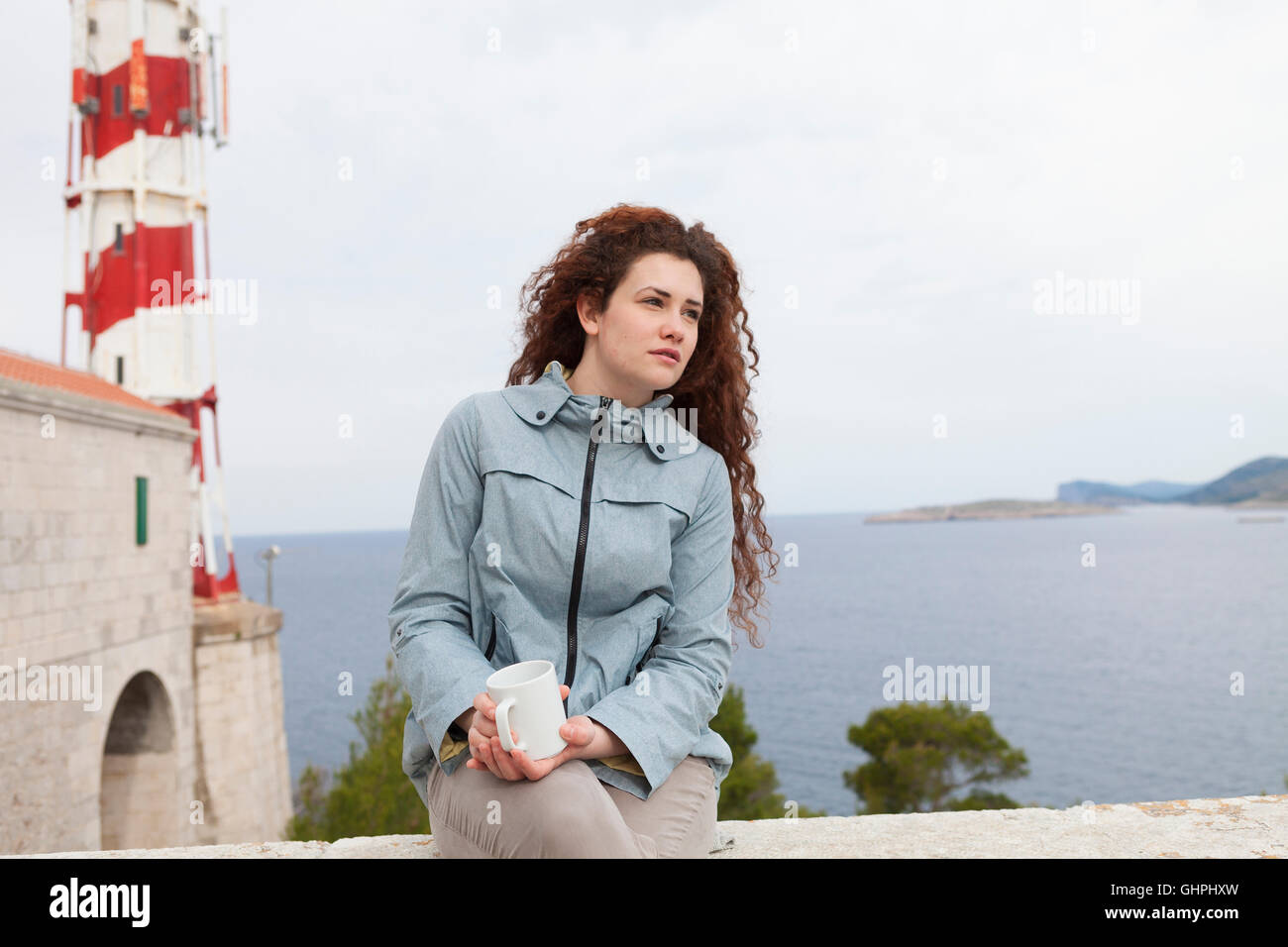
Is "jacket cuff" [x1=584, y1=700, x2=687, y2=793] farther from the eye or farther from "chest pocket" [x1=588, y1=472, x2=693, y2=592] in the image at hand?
the eye

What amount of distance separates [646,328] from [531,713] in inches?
46.3

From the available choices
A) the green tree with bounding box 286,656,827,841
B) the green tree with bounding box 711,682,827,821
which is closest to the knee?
the green tree with bounding box 286,656,827,841

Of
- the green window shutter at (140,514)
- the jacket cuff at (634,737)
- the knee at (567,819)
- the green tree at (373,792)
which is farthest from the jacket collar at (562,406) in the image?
the green tree at (373,792)

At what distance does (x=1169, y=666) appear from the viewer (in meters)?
69.7

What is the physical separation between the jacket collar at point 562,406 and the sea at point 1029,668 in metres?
5.15

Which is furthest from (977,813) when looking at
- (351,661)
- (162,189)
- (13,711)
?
(351,661)

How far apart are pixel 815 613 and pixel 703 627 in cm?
9045

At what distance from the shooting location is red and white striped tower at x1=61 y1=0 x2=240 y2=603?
52.9 feet

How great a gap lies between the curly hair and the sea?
456cm

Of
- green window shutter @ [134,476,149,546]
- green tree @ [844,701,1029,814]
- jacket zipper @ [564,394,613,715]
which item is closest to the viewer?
jacket zipper @ [564,394,613,715]

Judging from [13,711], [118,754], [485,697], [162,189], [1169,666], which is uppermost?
[162,189]

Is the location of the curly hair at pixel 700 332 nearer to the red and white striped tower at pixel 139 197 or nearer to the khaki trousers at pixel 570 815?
the khaki trousers at pixel 570 815

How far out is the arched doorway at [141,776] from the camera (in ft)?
47.2
